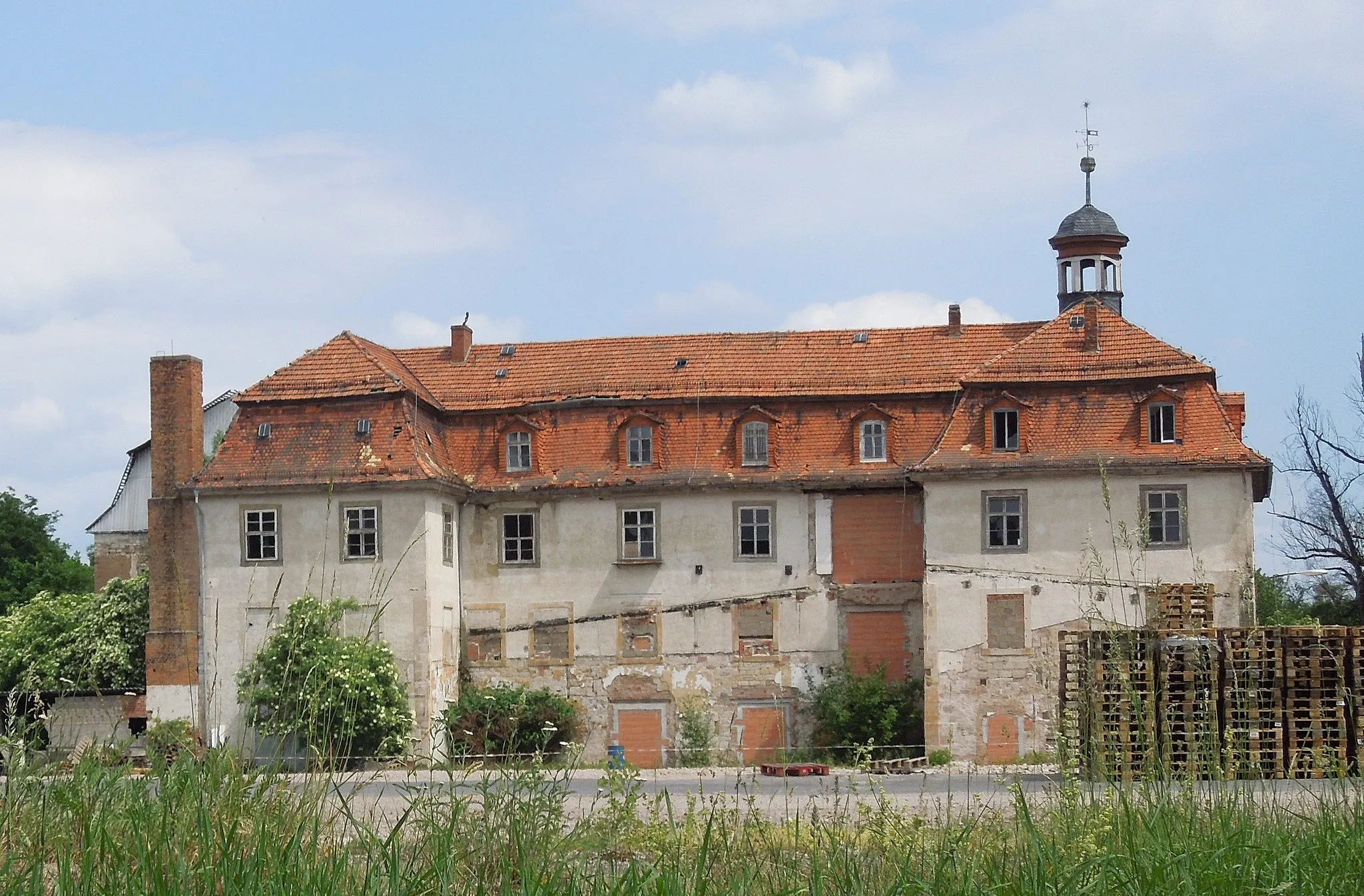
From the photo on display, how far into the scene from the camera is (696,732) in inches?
1428

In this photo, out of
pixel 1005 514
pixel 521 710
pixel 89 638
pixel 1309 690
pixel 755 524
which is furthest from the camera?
pixel 89 638

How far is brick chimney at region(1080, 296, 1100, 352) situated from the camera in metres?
36.3

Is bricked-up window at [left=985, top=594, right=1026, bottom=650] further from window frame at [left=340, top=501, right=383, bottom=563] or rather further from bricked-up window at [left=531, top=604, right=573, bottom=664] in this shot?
window frame at [left=340, top=501, right=383, bottom=563]

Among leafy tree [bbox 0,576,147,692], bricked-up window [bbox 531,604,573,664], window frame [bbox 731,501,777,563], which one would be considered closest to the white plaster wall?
bricked-up window [bbox 531,604,573,664]

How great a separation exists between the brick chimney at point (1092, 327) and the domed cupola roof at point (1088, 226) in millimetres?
6913

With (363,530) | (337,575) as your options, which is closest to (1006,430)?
(363,530)

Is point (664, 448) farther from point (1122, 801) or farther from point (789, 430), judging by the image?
point (1122, 801)

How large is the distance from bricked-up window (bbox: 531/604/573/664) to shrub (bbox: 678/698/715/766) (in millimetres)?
2843

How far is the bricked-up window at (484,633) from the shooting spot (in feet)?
125

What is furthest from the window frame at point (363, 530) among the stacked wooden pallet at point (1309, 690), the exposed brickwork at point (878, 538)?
the stacked wooden pallet at point (1309, 690)

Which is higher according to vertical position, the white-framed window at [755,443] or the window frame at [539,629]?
the white-framed window at [755,443]

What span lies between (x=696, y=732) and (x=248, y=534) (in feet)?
34.2

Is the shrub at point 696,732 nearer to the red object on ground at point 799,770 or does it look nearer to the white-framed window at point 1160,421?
the red object on ground at point 799,770

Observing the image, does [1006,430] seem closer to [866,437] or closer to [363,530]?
[866,437]
